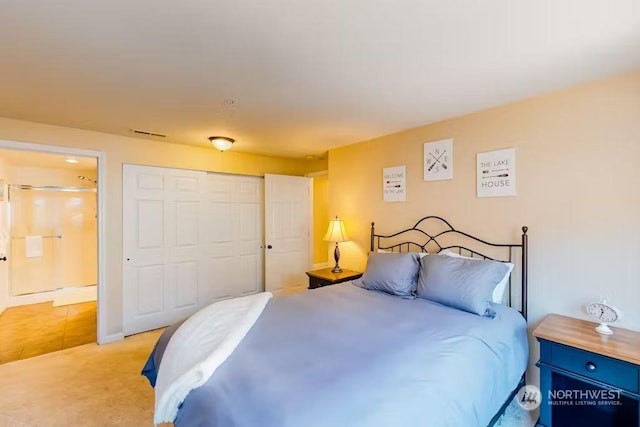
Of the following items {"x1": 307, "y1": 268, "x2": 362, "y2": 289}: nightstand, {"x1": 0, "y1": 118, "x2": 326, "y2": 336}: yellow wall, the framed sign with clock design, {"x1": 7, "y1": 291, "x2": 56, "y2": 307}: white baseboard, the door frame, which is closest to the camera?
the framed sign with clock design

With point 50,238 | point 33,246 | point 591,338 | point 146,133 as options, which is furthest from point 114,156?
point 591,338

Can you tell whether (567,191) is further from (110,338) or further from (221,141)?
(110,338)

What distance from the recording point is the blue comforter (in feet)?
3.68

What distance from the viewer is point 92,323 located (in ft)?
13.3

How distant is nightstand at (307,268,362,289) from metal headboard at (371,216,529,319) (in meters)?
0.41

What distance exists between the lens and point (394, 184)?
3.38 m

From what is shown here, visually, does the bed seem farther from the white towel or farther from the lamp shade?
the white towel

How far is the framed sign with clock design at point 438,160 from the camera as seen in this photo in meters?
2.89

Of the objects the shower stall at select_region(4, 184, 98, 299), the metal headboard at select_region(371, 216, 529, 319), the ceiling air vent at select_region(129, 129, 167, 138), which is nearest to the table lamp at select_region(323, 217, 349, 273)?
the metal headboard at select_region(371, 216, 529, 319)

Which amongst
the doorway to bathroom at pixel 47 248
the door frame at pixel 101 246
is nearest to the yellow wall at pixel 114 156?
the door frame at pixel 101 246

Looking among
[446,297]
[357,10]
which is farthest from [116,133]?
[446,297]

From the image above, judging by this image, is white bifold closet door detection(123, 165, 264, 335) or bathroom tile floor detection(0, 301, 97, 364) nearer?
bathroom tile floor detection(0, 301, 97, 364)

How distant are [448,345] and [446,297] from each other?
2.22ft

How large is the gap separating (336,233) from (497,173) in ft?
6.15
